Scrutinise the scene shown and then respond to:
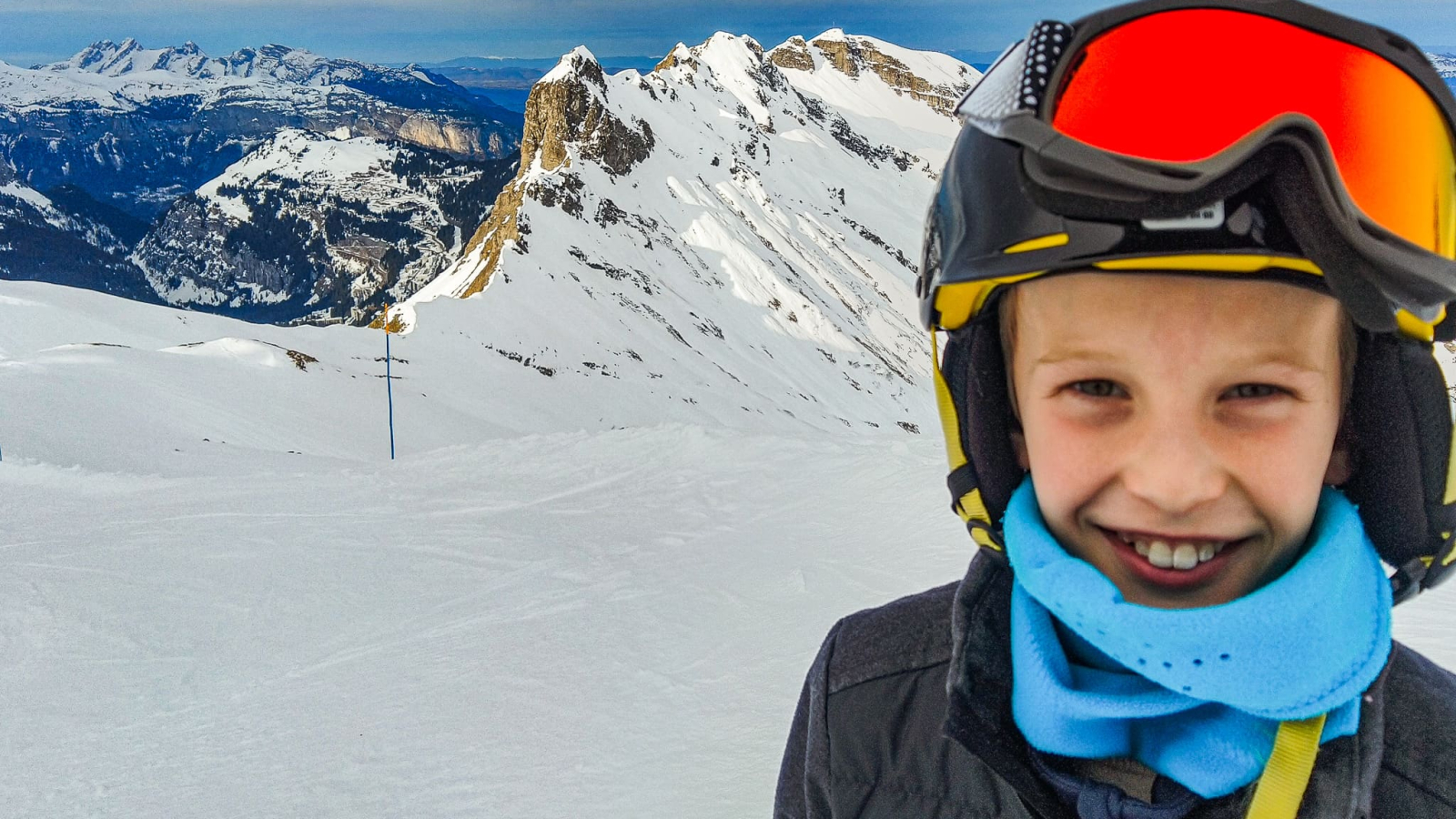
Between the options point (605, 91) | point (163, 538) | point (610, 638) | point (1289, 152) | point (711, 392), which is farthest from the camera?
point (605, 91)

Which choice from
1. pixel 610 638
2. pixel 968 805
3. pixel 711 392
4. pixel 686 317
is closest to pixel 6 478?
pixel 610 638

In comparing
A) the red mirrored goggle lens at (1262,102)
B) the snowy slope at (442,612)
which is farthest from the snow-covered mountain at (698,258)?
the red mirrored goggle lens at (1262,102)

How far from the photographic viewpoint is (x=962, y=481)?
6.45ft

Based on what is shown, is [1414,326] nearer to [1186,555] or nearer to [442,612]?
[1186,555]

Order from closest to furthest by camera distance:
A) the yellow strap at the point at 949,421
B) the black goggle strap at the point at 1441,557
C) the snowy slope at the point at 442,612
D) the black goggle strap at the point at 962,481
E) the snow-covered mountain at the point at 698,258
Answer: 1. the black goggle strap at the point at 1441,557
2. the black goggle strap at the point at 962,481
3. the yellow strap at the point at 949,421
4. the snowy slope at the point at 442,612
5. the snow-covered mountain at the point at 698,258

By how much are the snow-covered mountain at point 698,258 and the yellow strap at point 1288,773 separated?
3418 cm

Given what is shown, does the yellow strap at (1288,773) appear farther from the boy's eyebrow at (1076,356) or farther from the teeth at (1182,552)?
the boy's eyebrow at (1076,356)

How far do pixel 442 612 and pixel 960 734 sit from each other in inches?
259

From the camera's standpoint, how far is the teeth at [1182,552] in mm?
1465

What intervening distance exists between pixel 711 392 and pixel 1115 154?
138 feet

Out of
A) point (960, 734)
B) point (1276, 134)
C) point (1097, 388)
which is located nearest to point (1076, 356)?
point (1097, 388)

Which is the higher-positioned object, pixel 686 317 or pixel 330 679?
pixel 330 679

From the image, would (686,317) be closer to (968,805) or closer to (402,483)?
(402,483)

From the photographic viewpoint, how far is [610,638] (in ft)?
21.6
